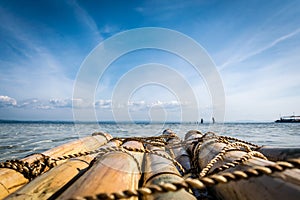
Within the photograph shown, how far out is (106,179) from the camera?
1.52 m

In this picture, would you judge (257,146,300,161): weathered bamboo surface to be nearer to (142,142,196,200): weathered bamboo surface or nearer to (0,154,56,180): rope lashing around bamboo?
(142,142,196,200): weathered bamboo surface

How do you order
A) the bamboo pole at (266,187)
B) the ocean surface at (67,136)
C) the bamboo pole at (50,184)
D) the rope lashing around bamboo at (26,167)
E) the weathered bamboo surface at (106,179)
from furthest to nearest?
1. the ocean surface at (67,136)
2. the rope lashing around bamboo at (26,167)
3. the bamboo pole at (50,184)
4. the weathered bamboo surface at (106,179)
5. the bamboo pole at (266,187)

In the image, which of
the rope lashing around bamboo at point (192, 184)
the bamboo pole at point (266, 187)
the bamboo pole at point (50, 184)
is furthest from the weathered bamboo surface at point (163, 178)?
the bamboo pole at point (50, 184)

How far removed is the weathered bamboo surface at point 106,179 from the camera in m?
1.30

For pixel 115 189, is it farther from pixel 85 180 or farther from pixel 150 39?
pixel 150 39

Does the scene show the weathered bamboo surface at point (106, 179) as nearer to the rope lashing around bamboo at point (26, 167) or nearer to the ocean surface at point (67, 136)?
the rope lashing around bamboo at point (26, 167)

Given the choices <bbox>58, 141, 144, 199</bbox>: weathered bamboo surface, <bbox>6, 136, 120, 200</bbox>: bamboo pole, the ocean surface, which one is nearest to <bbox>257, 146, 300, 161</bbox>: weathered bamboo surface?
<bbox>58, 141, 144, 199</bbox>: weathered bamboo surface

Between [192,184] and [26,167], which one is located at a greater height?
[192,184]

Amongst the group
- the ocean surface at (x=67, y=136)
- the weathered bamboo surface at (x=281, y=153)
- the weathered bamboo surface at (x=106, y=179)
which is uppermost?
Answer: the weathered bamboo surface at (x=281, y=153)

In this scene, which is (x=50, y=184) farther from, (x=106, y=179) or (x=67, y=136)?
(x=67, y=136)

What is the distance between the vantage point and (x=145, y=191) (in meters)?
0.92

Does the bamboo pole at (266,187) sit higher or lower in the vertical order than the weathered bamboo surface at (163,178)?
higher

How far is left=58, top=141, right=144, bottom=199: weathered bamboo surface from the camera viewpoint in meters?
1.30

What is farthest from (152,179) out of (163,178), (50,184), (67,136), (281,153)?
(67,136)
